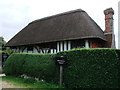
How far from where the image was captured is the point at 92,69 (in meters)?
6.60

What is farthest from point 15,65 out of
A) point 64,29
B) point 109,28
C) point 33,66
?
point 109,28

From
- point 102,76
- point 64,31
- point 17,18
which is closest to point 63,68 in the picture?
point 102,76

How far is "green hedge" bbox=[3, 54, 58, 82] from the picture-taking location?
8359 millimetres

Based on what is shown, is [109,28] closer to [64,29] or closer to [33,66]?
[64,29]

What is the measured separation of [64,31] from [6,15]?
834 centimetres

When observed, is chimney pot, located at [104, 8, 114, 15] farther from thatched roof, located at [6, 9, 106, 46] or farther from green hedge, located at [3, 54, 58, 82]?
green hedge, located at [3, 54, 58, 82]

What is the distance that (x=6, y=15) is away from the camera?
1767 cm

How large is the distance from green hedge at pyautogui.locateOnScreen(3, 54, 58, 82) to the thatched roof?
3768 millimetres

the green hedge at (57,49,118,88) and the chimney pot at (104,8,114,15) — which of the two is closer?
the green hedge at (57,49,118,88)

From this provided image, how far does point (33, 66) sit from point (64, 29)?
5.72 m

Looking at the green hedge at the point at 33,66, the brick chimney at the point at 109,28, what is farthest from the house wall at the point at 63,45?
the green hedge at the point at 33,66

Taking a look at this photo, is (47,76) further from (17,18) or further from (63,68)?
(17,18)

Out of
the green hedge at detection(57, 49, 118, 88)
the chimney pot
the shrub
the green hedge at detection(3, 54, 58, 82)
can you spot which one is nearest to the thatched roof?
the chimney pot

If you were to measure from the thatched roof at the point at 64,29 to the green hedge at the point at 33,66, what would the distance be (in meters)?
3.77
